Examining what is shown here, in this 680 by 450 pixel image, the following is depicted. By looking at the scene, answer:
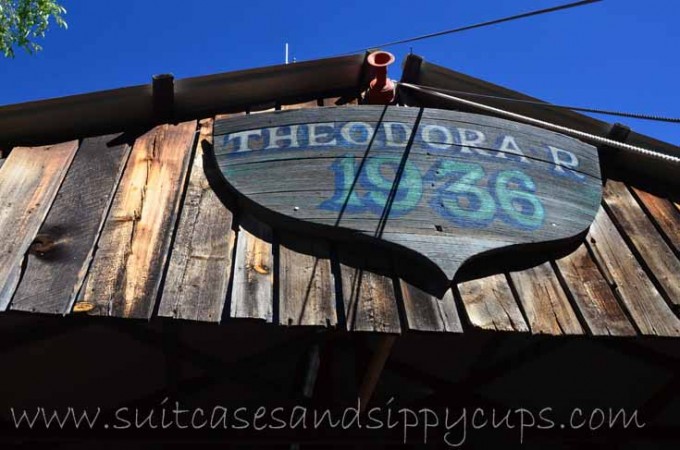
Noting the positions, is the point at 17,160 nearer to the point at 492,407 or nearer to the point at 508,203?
the point at 508,203

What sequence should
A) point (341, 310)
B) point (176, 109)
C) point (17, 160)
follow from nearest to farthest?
point (341, 310) → point (17, 160) → point (176, 109)

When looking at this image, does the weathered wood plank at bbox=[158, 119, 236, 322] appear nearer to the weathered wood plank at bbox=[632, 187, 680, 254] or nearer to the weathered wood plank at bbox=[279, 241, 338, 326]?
the weathered wood plank at bbox=[279, 241, 338, 326]

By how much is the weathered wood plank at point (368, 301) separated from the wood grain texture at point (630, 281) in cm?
120

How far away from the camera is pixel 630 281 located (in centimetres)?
381

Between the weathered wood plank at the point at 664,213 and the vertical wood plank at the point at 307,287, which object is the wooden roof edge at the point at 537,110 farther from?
the vertical wood plank at the point at 307,287

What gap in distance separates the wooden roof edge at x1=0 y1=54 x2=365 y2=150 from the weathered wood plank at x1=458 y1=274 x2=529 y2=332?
1967 millimetres

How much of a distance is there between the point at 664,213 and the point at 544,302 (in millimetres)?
1458

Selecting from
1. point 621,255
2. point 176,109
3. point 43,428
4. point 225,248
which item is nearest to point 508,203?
Answer: point 621,255

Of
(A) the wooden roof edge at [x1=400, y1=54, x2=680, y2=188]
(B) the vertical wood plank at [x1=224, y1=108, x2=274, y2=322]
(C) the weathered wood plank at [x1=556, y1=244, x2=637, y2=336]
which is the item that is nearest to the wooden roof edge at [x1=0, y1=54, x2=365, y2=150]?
(A) the wooden roof edge at [x1=400, y1=54, x2=680, y2=188]

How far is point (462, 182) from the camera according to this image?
13.0 ft

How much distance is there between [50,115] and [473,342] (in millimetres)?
3030

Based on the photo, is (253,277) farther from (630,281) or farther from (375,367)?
(630,281)

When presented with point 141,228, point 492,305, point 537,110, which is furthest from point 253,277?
point 537,110

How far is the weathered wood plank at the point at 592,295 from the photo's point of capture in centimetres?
345
